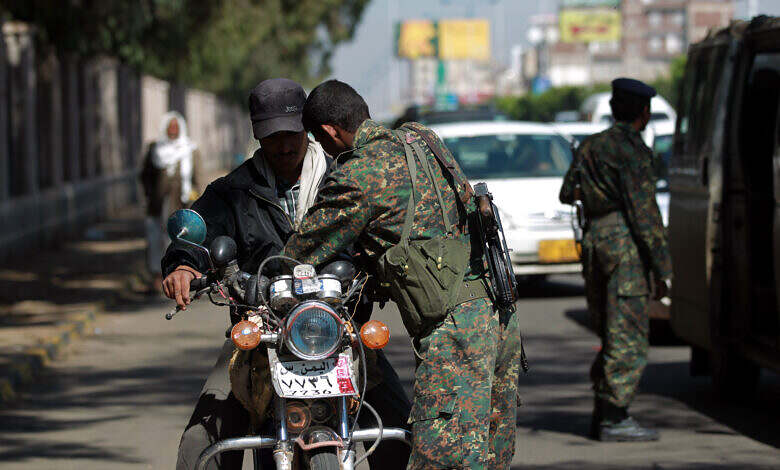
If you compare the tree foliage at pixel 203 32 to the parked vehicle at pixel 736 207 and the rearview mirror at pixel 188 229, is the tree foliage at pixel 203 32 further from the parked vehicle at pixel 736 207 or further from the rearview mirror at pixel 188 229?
the rearview mirror at pixel 188 229

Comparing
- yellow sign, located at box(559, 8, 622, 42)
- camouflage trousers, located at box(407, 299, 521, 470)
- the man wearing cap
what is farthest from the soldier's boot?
yellow sign, located at box(559, 8, 622, 42)

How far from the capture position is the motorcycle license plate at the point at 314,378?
404cm

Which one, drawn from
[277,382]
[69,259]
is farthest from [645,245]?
[69,259]

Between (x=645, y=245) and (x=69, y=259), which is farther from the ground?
(x=645, y=245)

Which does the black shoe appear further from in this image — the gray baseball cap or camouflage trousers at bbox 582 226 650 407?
the gray baseball cap

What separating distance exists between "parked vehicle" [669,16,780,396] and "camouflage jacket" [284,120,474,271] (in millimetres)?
3816

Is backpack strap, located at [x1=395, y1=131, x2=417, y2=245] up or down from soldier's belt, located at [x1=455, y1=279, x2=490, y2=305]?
up

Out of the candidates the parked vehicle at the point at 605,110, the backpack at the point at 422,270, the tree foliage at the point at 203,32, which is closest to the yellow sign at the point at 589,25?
the tree foliage at the point at 203,32

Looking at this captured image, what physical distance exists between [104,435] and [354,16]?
4947cm

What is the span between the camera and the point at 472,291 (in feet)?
14.4

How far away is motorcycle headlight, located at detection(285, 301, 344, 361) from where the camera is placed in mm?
3992

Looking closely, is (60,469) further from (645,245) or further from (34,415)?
(645,245)

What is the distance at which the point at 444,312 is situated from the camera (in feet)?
14.1

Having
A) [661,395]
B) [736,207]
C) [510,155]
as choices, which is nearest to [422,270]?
[736,207]
